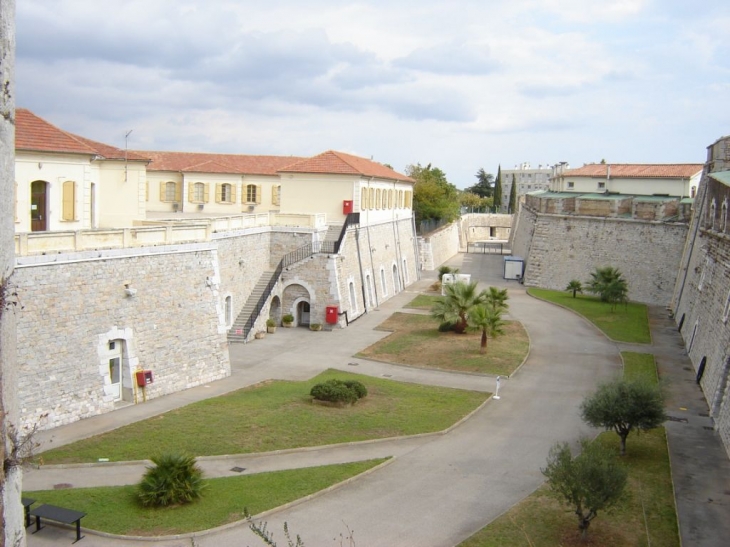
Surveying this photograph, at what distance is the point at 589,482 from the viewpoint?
435 inches

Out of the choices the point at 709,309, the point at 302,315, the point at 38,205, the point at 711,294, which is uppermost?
the point at 38,205

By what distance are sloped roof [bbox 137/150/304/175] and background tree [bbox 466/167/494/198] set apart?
3423 inches

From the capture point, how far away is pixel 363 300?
35.2 meters

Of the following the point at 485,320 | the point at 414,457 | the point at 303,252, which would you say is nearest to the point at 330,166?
the point at 303,252

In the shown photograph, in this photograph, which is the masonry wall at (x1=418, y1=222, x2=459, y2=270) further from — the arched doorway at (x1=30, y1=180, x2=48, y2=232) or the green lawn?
the green lawn

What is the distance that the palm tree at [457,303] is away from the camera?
94.2ft

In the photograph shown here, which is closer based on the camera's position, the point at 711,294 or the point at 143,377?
the point at 143,377

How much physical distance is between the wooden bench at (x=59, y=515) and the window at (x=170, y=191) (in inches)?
1161

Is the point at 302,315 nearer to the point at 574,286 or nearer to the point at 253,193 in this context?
the point at 253,193

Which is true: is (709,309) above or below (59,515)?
above

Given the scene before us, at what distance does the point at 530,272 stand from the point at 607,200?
6811mm

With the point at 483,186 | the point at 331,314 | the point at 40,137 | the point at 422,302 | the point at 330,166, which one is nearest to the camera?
the point at 40,137

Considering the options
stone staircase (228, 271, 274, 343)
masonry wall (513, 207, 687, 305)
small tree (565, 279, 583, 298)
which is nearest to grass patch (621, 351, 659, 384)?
small tree (565, 279, 583, 298)

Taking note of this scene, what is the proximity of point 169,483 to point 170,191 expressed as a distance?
29.2 m
